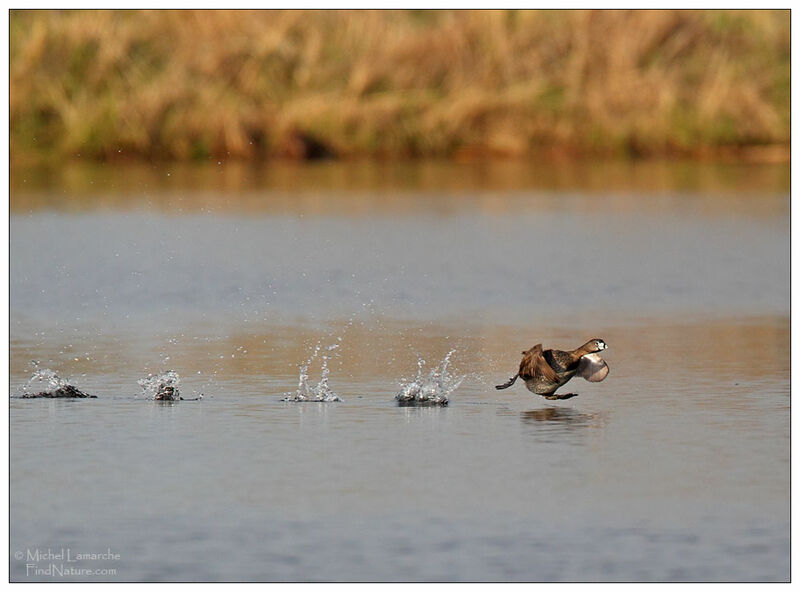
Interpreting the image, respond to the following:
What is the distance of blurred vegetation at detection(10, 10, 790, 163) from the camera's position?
20.2m

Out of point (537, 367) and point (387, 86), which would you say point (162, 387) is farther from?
point (387, 86)

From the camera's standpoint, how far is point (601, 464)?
6.84m

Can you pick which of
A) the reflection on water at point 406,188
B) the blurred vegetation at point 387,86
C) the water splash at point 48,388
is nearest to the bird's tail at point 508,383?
the water splash at point 48,388

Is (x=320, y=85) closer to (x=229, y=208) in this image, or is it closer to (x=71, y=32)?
(x=71, y=32)

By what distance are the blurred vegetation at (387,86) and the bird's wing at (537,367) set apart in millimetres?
12363

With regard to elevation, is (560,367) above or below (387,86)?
below

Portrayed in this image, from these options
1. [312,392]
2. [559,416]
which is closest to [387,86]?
[312,392]

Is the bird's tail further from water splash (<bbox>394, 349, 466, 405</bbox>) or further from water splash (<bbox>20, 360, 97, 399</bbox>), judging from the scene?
water splash (<bbox>20, 360, 97, 399</bbox>)

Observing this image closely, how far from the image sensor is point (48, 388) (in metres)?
8.21

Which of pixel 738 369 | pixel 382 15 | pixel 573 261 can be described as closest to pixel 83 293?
pixel 573 261

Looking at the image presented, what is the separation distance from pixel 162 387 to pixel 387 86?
1310 cm

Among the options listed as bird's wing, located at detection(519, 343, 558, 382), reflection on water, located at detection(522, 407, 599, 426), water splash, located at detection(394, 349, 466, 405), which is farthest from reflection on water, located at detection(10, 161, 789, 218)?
reflection on water, located at detection(522, 407, 599, 426)

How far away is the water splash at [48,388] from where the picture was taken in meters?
8.13

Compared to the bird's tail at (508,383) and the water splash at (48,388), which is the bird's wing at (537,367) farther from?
the water splash at (48,388)
